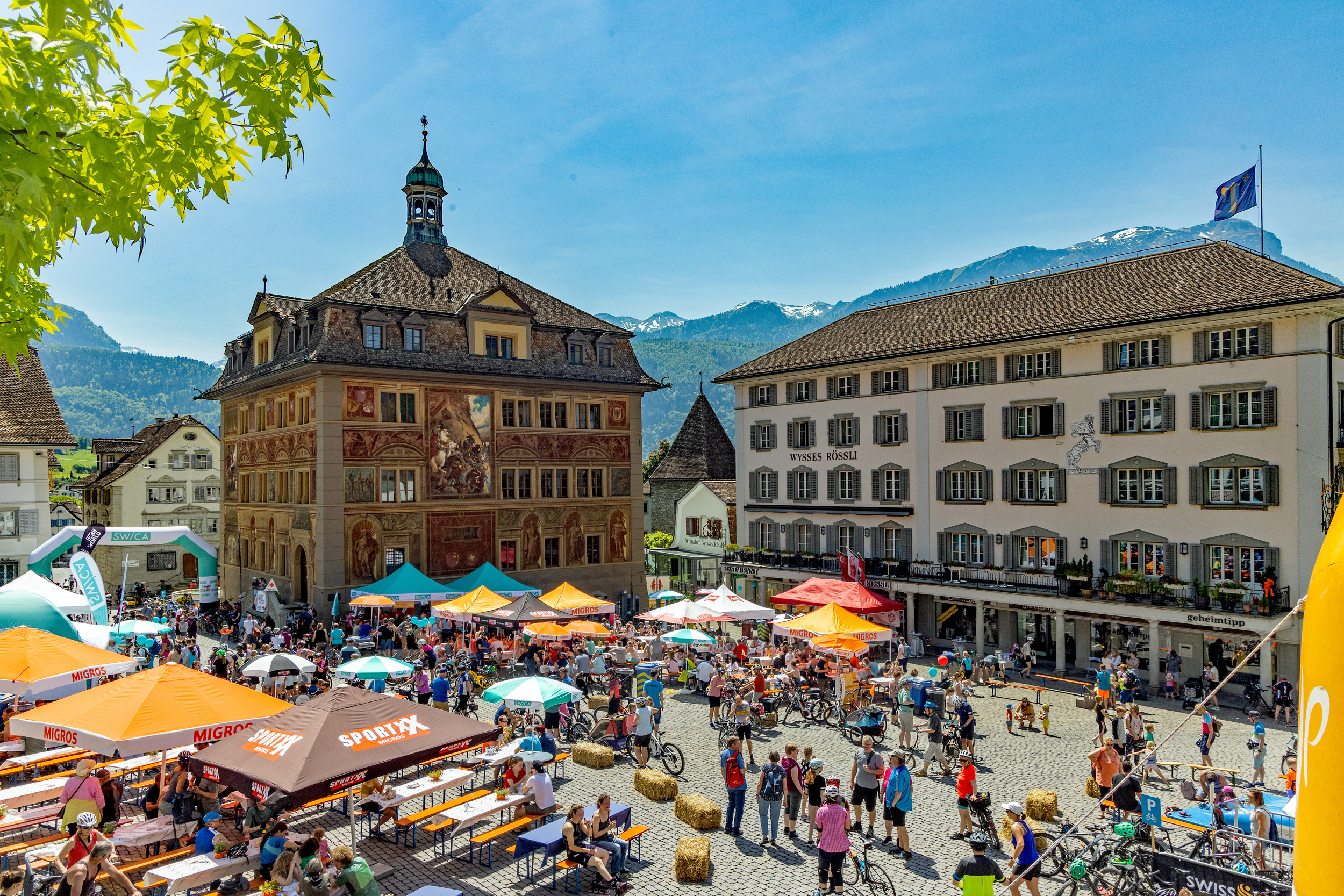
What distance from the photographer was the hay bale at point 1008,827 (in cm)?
1445

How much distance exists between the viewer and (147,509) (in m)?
66.0

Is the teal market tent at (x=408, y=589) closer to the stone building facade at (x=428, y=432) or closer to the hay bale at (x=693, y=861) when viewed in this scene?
the stone building facade at (x=428, y=432)

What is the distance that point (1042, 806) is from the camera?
15961 mm

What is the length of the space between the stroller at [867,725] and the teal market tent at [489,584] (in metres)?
15.0

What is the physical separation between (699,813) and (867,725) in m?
5.80

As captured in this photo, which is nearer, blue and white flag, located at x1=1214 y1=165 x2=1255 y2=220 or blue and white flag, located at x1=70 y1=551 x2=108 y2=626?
blue and white flag, located at x1=70 y1=551 x2=108 y2=626

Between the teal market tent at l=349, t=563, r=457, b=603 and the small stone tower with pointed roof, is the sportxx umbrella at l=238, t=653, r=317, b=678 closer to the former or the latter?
the teal market tent at l=349, t=563, r=457, b=603

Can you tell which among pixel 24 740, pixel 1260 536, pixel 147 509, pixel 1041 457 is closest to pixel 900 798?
pixel 24 740

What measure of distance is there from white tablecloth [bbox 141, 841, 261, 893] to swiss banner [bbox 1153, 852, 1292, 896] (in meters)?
12.3

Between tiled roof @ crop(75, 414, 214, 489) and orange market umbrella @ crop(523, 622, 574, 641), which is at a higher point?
tiled roof @ crop(75, 414, 214, 489)

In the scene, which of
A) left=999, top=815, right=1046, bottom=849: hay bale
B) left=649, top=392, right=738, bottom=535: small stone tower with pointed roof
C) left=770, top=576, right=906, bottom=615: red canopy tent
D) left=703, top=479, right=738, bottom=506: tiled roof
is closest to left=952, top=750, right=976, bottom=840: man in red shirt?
left=999, top=815, right=1046, bottom=849: hay bale

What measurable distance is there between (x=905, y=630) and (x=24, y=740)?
104 ft

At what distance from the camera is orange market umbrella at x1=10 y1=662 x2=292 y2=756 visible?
13.2 metres

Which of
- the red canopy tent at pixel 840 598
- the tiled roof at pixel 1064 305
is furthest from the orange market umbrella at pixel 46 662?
the tiled roof at pixel 1064 305
